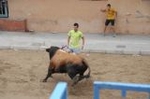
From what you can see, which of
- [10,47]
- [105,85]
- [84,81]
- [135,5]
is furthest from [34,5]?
[105,85]

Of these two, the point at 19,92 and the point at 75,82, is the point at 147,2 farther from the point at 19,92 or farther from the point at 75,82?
the point at 19,92

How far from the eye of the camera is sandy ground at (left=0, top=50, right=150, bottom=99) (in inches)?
366

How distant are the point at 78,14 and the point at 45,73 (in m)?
6.05

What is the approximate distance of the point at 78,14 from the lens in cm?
1636

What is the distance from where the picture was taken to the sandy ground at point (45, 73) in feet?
30.5

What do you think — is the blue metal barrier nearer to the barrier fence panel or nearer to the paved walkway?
the barrier fence panel

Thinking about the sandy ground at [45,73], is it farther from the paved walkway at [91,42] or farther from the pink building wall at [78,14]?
the pink building wall at [78,14]

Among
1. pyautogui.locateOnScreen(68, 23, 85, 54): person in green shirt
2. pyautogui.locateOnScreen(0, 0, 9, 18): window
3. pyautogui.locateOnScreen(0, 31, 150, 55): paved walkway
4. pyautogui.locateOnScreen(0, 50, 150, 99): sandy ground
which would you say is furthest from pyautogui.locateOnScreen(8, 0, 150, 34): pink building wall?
pyautogui.locateOnScreen(68, 23, 85, 54): person in green shirt

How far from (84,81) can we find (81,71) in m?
0.84

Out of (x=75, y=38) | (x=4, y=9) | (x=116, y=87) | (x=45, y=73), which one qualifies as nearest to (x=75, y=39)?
(x=75, y=38)

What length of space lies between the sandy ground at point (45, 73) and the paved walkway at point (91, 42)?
1.27 ft

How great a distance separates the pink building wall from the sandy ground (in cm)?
332

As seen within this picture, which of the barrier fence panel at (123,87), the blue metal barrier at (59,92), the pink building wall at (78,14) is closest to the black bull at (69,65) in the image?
the barrier fence panel at (123,87)

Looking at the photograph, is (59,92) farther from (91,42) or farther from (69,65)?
(91,42)
